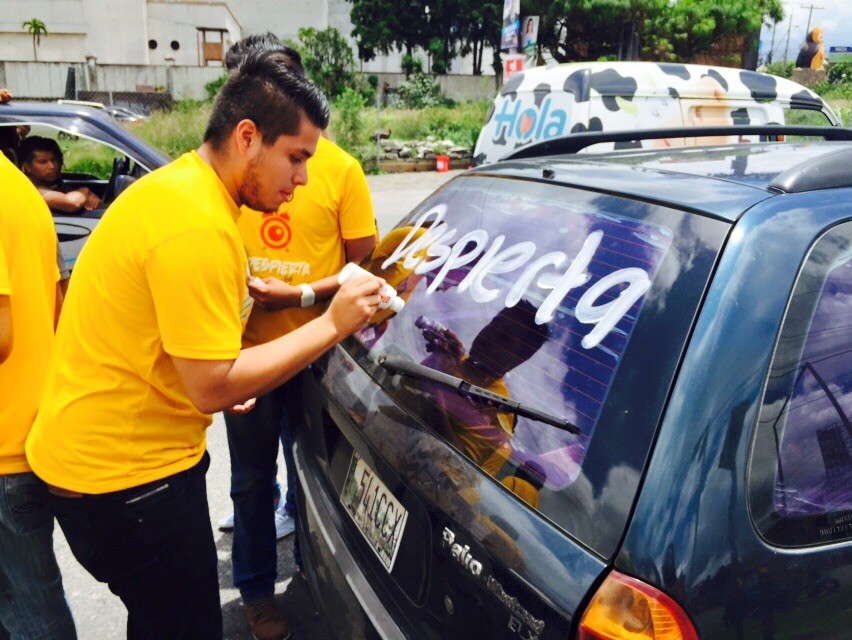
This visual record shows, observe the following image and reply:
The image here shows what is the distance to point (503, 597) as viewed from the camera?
1245 mm

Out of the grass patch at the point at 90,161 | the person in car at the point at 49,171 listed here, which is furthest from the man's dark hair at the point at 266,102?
the grass patch at the point at 90,161

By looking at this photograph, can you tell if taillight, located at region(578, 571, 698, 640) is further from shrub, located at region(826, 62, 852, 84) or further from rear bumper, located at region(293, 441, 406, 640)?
shrub, located at region(826, 62, 852, 84)

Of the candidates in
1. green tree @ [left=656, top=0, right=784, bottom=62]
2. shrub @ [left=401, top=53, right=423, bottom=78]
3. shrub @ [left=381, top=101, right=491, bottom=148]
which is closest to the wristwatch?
shrub @ [left=381, top=101, right=491, bottom=148]

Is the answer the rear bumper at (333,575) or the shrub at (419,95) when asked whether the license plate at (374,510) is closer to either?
the rear bumper at (333,575)

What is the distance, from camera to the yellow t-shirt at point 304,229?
240 cm

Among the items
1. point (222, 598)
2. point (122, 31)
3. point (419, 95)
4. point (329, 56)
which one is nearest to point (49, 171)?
point (222, 598)

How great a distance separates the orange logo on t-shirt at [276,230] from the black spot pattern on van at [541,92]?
460cm

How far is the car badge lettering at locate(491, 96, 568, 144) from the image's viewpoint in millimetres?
6203

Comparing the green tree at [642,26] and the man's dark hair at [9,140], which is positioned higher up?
the green tree at [642,26]

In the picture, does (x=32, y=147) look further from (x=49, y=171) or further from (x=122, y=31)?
(x=122, y=31)

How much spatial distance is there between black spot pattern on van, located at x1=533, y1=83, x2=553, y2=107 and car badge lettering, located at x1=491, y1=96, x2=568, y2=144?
0.12 feet

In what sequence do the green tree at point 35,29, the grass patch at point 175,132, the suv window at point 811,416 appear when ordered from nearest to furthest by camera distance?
the suv window at point 811,416 < the grass patch at point 175,132 < the green tree at point 35,29

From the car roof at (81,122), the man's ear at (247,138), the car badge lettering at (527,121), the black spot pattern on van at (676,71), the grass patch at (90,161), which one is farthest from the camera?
the black spot pattern on van at (676,71)

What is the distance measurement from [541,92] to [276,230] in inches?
185
